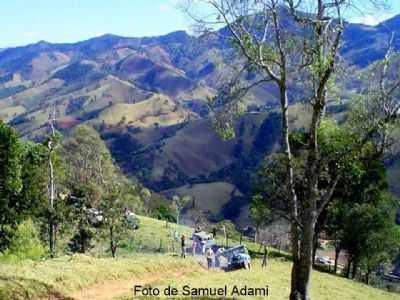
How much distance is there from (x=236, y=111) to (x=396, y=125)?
5.18 m

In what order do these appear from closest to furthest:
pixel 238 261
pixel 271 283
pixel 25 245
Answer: pixel 271 283
pixel 238 261
pixel 25 245

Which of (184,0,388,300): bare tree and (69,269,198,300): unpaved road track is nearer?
(184,0,388,300): bare tree

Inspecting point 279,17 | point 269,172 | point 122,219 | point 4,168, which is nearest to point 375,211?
point 269,172

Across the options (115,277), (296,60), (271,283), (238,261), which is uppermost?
(296,60)

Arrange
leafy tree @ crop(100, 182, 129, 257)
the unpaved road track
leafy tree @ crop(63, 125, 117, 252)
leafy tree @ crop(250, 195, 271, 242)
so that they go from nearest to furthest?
the unpaved road track
leafy tree @ crop(100, 182, 129, 257)
leafy tree @ crop(250, 195, 271, 242)
leafy tree @ crop(63, 125, 117, 252)

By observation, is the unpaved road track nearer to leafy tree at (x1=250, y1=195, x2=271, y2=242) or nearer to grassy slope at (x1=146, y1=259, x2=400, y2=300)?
grassy slope at (x1=146, y1=259, x2=400, y2=300)

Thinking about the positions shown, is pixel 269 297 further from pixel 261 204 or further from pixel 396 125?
pixel 261 204

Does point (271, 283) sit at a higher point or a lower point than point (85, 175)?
higher

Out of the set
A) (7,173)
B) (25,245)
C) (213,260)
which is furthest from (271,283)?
(7,173)

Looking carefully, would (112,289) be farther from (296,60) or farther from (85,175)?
(85,175)

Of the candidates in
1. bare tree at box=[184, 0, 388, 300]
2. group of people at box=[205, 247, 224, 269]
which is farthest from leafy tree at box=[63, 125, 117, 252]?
bare tree at box=[184, 0, 388, 300]

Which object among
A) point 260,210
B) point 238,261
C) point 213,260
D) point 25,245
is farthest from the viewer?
point 260,210

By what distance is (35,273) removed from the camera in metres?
22.0

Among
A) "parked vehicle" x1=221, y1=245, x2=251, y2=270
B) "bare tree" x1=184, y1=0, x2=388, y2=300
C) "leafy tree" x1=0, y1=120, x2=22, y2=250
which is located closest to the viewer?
"bare tree" x1=184, y1=0, x2=388, y2=300
